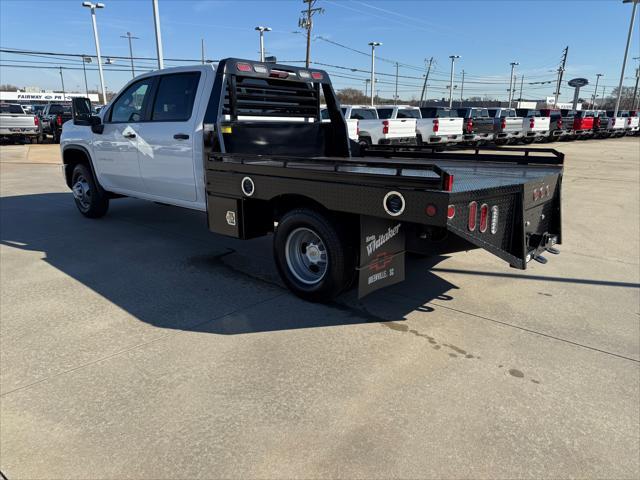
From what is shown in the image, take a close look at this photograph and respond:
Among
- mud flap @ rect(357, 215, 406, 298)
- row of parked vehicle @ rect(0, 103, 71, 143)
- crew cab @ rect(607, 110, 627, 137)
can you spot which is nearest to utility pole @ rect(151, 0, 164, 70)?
row of parked vehicle @ rect(0, 103, 71, 143)

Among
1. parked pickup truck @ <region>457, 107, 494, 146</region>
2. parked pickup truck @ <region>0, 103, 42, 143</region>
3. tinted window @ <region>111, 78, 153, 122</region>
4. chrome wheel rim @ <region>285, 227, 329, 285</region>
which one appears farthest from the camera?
parked pickup truck @ <region>0, 103, 42, 143</region>

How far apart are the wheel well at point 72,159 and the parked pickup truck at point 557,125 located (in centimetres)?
2649

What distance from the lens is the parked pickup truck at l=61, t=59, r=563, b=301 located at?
3.48 metres

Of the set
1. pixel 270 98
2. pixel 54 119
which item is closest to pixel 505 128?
pixel 270 98

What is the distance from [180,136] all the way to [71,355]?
2689mm

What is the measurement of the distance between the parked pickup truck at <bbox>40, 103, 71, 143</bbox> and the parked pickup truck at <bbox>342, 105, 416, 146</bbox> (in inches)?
583

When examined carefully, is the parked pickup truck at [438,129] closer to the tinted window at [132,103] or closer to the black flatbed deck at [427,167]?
the black flatbed deck at [427,167]

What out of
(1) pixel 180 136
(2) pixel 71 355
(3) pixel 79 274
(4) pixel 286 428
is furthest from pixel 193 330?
(1) pixel 180 136

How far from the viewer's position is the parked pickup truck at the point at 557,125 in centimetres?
2777

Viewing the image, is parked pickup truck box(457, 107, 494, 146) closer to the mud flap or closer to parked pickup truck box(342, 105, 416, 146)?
parked pickup truck box(342, 105, 416, 146)

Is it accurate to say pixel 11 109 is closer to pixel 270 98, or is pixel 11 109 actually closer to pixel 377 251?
pixel 270 98

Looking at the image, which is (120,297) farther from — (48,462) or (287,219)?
(48,462)

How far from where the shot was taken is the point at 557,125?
91.6 feet

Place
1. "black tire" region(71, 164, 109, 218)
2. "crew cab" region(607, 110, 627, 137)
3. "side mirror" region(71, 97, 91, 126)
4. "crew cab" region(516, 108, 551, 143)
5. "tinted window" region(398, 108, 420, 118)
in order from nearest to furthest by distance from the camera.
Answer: "side mirror" region(71, 97, 91, 126), "black tire" region(71, 164, 109, 218), "tinted window" region(398, 108, 420, 118), "crew cab" region(516, 108, 551, 143), "crew cab" region(607, 110, 627, 137)
